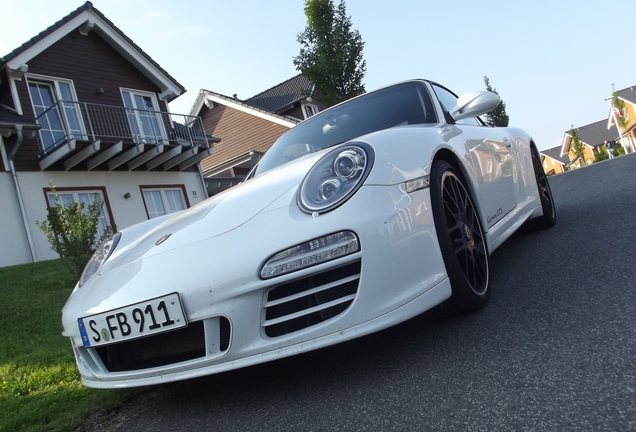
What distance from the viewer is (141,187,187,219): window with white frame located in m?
15.0

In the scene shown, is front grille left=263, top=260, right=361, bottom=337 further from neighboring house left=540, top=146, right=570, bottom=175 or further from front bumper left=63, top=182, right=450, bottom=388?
neighboring house left=540, top=146, right=570, bottom=175

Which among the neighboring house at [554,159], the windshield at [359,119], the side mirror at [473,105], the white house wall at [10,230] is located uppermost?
the white house wall at [10,230]

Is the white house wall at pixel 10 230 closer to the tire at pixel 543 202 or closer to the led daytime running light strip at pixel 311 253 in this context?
the tire at pixel 543 202

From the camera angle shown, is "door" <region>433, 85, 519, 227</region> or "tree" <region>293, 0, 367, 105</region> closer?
"door" <region>433, 85, 519, 227</region>

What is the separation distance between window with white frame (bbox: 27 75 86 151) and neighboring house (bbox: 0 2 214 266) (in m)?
0.02

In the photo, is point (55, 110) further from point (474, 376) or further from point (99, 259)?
point (474, 376)

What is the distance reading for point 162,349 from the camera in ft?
7.02

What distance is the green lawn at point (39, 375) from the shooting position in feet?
8.14

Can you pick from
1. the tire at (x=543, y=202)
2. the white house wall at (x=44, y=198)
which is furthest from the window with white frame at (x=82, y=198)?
the tire at (x=543, y=202)

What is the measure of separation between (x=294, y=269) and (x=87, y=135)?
1237 centimetres

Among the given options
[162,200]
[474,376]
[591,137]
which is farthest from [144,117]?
[591,137]

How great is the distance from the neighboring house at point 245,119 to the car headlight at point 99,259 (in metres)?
20.4

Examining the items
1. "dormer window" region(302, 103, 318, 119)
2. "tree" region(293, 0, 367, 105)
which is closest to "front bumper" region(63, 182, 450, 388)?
"tree" region(293, 0, 367, 105)

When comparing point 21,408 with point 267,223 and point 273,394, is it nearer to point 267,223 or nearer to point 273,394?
point 273,394
